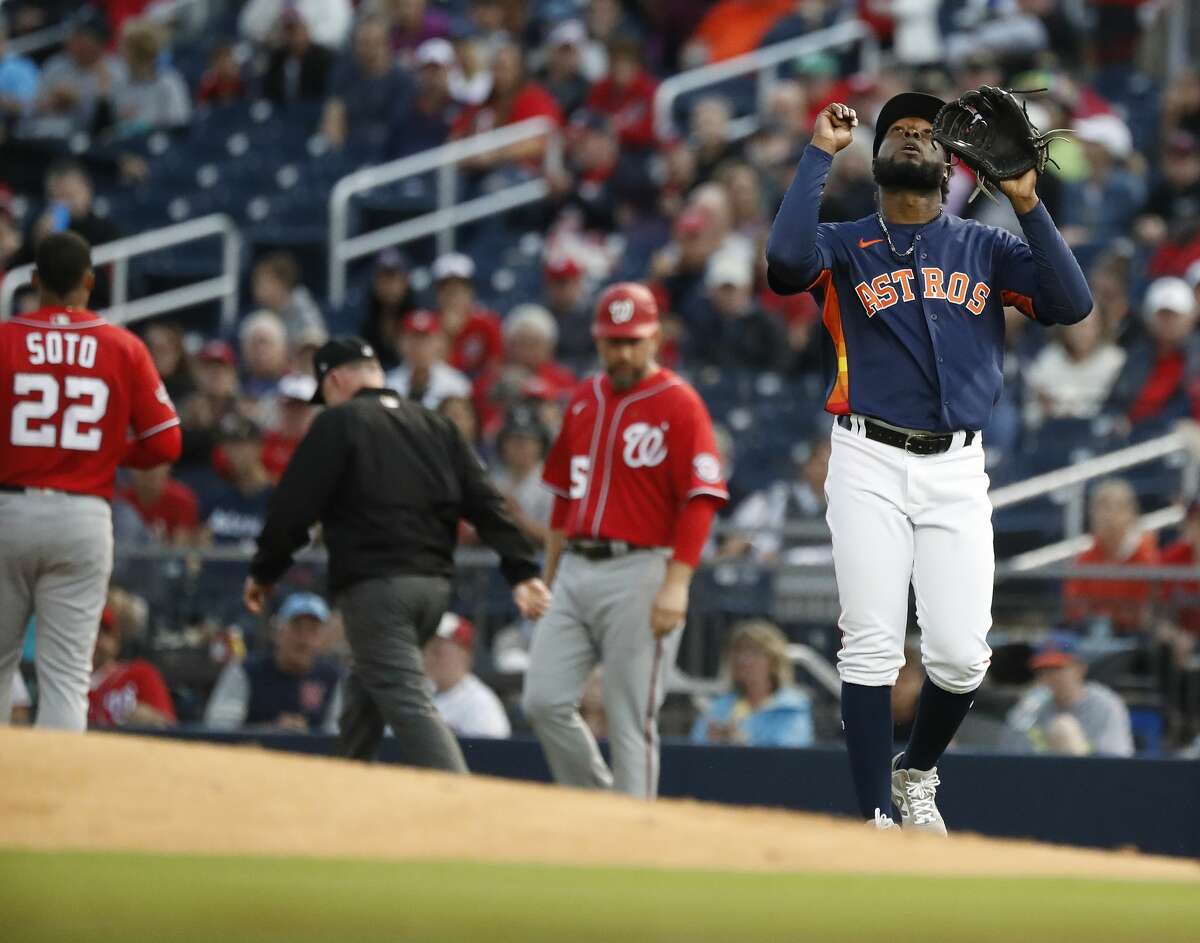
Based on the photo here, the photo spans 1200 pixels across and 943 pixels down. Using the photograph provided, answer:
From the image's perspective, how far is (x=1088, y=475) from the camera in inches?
435

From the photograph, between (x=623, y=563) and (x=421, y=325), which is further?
(x=421, y=325)

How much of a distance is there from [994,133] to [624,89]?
947 cm

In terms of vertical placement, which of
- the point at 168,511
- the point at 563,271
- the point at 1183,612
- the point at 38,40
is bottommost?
the point at 1183,612

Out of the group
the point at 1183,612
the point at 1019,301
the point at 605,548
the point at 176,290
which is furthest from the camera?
the point at 176,290

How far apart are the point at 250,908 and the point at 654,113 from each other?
1180 centimetres

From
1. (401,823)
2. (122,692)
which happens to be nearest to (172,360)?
(122,692)

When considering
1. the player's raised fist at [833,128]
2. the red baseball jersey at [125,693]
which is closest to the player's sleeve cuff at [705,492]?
the player's raised fist at [833,128]

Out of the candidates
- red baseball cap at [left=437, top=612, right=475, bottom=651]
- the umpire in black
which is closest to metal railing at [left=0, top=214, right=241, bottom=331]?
red baseball cap at [left=437, top=612, right=475, bottom=651]

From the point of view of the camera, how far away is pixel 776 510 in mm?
11336

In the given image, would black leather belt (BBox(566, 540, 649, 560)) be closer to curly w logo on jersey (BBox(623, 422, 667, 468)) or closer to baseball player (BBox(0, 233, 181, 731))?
curly w logo on jersey (BBox(623, 422, 667, 468))

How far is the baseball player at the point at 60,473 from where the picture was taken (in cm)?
740

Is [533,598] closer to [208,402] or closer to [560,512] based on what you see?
[560,512]

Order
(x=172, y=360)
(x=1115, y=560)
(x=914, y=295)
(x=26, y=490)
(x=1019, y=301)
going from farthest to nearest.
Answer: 1. (x=172, y=360)
2. (x=1115, y=560)
3. (x=26, y=490)
4. (x=1019, y=301)
5. (x=914, y=295)

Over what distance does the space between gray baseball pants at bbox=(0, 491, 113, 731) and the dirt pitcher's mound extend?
2.46 metres
